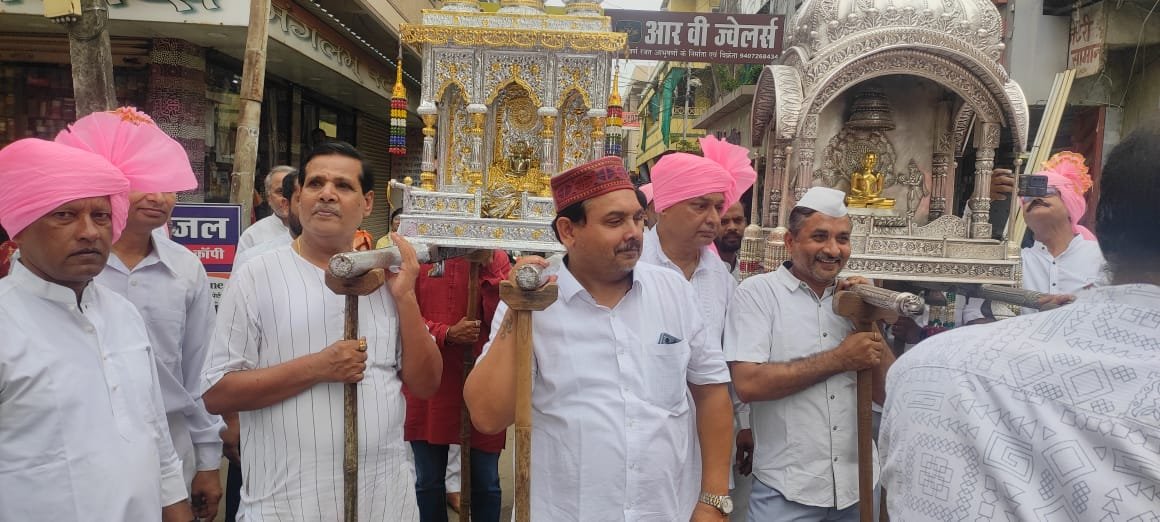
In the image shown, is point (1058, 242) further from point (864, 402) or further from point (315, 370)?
point (315, 370)

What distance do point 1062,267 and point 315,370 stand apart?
4.81 m

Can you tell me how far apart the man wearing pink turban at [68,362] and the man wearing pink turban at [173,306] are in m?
0.66

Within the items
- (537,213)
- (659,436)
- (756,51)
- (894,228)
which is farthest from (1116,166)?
(756,51)

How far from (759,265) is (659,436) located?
12.1 ft

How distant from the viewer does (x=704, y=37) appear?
33.5 feet

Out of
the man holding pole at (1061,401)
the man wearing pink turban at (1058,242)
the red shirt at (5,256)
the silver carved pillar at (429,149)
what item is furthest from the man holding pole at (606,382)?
the man wearing pink turban at (1058,242)

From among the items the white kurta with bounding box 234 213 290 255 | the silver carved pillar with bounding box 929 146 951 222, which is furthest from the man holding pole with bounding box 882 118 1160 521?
the silver carved pillar with bounding box 929 146 951 222

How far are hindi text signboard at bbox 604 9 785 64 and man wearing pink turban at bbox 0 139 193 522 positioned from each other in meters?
8.88

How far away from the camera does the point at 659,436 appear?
220 cm

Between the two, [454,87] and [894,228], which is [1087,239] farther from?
[454,87]

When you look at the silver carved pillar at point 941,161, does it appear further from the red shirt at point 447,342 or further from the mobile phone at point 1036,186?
the red shirt at point 447,342

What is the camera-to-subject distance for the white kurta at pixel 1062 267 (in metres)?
4.58

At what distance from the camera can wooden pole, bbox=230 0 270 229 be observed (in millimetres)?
5488

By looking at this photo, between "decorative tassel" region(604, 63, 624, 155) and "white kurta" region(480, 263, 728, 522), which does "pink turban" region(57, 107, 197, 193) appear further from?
"decorative tassel" region(604, 63, 624, 155)
